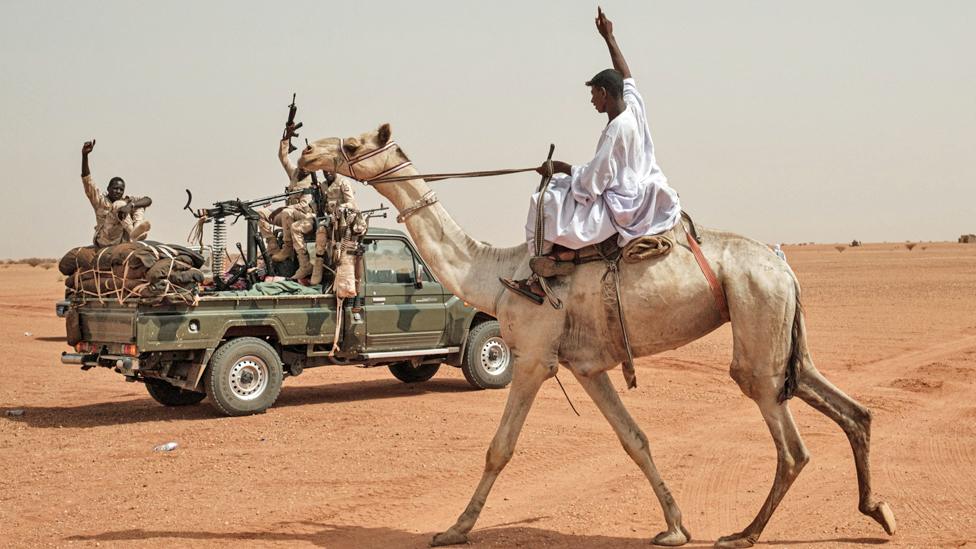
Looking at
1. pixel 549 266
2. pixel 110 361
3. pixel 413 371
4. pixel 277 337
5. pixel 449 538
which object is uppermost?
pixel 549 266

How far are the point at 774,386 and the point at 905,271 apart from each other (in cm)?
4539

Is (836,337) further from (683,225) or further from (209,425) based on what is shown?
(683,225)

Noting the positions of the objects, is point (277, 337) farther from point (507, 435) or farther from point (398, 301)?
point (507, 435)

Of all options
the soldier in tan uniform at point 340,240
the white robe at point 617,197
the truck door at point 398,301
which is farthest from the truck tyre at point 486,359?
A: the white robe at point 617,197

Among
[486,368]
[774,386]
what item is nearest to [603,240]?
[774,386]

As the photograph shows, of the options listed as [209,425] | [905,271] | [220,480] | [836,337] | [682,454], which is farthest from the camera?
[905,271]

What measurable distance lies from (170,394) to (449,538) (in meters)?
8.52

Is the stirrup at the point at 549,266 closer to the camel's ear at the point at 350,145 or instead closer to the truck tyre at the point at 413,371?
the camel's ear at the point at 350,145

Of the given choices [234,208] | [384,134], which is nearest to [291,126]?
[234,208]

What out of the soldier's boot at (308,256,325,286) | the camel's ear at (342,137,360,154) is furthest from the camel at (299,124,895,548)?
the soldier's boot at (308,256,325,286)

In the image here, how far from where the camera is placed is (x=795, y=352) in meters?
6.99

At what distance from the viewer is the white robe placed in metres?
7.01

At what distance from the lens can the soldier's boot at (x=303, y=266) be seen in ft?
48.5

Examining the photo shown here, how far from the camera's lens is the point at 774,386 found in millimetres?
6875
